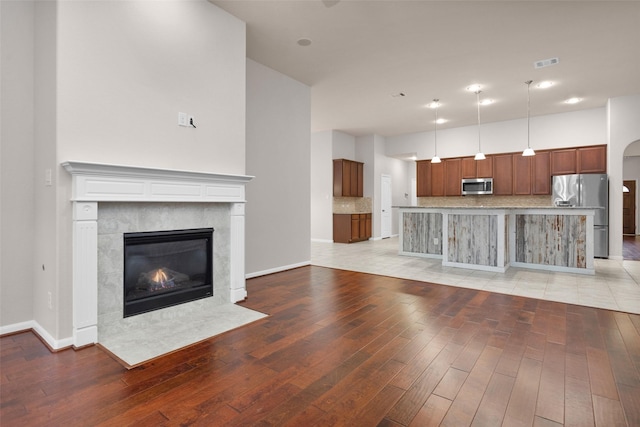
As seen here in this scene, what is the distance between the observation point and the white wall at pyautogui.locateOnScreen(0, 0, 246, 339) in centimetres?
245

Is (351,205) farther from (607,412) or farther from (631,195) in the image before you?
(631,195)

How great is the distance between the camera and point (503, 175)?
26.8 feet

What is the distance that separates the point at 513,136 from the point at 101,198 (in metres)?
8.73

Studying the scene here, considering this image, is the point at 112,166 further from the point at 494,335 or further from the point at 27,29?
the point at 494,335

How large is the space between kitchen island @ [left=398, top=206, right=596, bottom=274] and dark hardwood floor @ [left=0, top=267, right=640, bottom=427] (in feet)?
6.71

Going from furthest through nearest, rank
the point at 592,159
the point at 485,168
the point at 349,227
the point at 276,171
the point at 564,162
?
the point at 349,227, the point at 485,168, the point at 564,162, the point at 592,159, the point at 276,171

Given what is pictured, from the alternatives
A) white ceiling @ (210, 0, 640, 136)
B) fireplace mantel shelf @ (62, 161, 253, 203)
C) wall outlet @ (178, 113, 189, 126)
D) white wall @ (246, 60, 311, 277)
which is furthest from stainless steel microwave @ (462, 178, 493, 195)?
wall outlet @ (178, 113, 189, 126)

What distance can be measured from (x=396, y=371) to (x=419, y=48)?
4099mm

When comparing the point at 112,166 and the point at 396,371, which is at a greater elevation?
the point at 112,166

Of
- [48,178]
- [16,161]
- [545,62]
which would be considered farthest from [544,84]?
[16,161]

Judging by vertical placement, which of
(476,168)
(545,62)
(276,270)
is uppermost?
(545,62)

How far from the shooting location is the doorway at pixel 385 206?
33.1ft

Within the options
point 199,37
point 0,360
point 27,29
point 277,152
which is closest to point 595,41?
point 277,152

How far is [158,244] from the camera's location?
3.04 meters
